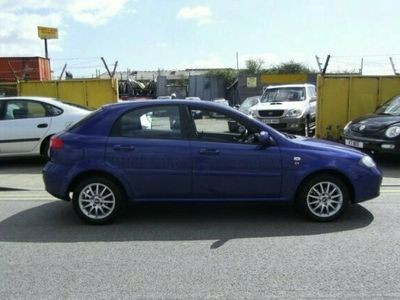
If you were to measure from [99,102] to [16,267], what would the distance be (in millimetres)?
9913

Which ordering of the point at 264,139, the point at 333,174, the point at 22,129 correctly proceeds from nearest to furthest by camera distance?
the point at 264,139 < the point at 333,174 < the point at 22,129

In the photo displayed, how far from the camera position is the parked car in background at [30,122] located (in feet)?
34.5

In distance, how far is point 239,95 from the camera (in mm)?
43406

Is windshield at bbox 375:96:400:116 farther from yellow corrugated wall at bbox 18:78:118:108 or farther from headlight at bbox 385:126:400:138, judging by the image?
yellow corrugated wall at bbox 18:78:118:108

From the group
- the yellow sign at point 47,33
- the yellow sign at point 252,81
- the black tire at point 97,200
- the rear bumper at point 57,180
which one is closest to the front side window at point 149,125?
the black tire at point 97,200

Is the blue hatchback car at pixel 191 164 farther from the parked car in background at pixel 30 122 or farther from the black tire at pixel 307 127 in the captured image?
the black tire at pixel 307 127

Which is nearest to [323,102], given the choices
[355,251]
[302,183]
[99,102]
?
[99,102]

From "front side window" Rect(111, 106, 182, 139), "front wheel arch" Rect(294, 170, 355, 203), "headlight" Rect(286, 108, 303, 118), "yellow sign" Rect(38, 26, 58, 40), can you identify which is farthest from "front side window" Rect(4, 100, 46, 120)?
"yellow sign" Rect(38, 26, 58, 40)

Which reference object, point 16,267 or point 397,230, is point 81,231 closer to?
point 16,267

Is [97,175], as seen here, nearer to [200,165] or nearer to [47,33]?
[200,165]

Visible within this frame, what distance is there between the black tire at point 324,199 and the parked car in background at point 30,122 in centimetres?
580

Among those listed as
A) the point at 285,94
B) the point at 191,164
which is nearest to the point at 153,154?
the point at 191,164

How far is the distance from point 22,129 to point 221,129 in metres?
5.76

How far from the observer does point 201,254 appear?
5.07 meters
